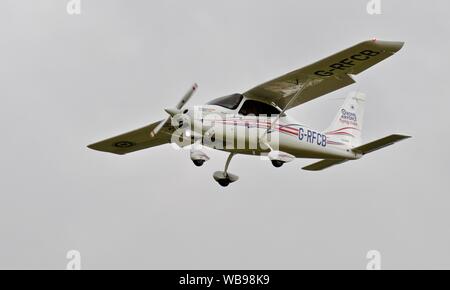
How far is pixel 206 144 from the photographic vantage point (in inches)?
1075

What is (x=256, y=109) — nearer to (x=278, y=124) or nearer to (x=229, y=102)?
(x=278, y=124)

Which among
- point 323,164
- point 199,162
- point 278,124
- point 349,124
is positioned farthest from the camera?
point 349,124

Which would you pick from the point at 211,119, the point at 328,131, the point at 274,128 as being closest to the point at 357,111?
the point at 328,131

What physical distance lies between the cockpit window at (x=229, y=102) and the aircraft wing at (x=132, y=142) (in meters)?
2.70

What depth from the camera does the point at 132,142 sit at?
31.5 m

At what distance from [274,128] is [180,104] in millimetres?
2960

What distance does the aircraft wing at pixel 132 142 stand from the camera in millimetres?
30722

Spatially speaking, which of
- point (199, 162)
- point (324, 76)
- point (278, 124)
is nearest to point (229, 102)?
point (278, 124)

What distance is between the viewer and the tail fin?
30453mm

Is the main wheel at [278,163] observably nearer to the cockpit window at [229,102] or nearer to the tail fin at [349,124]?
the cockpit window at [229,102]

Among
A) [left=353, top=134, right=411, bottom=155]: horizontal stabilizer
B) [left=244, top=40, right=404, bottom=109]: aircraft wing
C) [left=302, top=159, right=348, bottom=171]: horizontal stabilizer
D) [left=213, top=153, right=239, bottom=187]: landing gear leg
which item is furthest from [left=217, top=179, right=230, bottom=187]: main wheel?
[left=353, top=134, right=411, bottom=155]: horizontal stabilizer

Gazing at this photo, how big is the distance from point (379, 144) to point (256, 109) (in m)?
3.43

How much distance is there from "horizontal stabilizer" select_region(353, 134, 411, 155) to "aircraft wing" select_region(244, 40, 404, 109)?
1.75 m

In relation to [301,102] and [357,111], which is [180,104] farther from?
[357,111]
